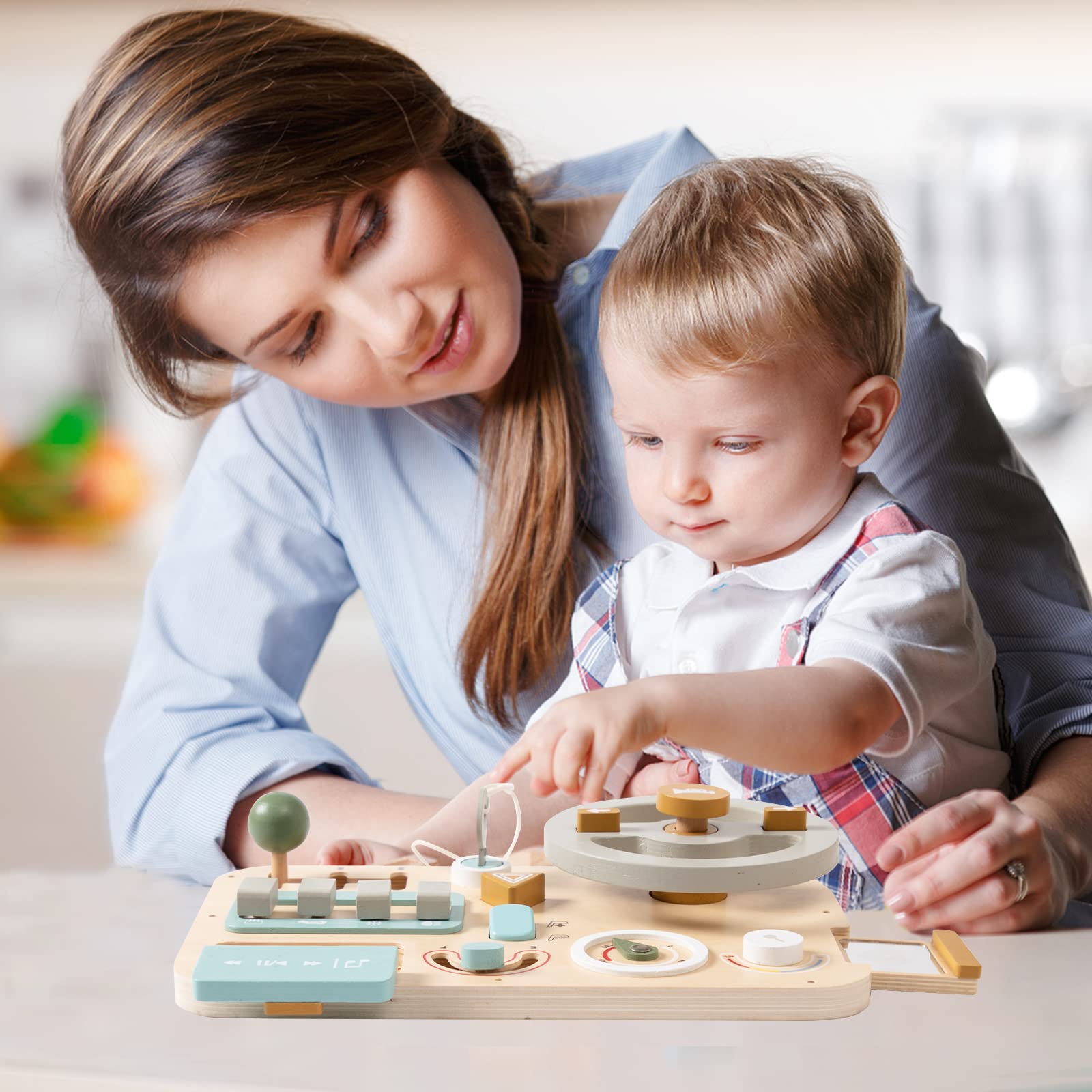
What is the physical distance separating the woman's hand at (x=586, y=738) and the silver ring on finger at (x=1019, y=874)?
0.61 ft

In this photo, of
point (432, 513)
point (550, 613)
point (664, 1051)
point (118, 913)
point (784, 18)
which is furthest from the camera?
point (784, 18)

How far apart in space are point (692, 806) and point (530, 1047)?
0.34 ft

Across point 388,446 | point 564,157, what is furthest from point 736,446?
point 564,157

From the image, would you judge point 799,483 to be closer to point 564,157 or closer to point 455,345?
point 455,345

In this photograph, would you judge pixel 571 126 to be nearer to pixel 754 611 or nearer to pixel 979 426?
pixel 979 426

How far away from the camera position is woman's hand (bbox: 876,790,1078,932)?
534mm

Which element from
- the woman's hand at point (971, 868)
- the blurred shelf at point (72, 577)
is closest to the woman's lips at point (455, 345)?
the woman's hand at point (971, 868)

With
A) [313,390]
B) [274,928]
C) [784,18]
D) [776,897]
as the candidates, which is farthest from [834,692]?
[784,18]

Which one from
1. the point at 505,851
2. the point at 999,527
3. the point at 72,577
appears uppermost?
the point at 999,527

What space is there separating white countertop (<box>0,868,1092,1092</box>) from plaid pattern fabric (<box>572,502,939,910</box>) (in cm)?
9

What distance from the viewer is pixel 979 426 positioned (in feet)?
2.34

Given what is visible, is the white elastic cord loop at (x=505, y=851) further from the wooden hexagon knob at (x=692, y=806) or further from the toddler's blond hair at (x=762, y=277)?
the toddler's blond hair at (x=762, y=277)

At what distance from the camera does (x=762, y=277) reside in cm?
54

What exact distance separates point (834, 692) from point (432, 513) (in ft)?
1.25
